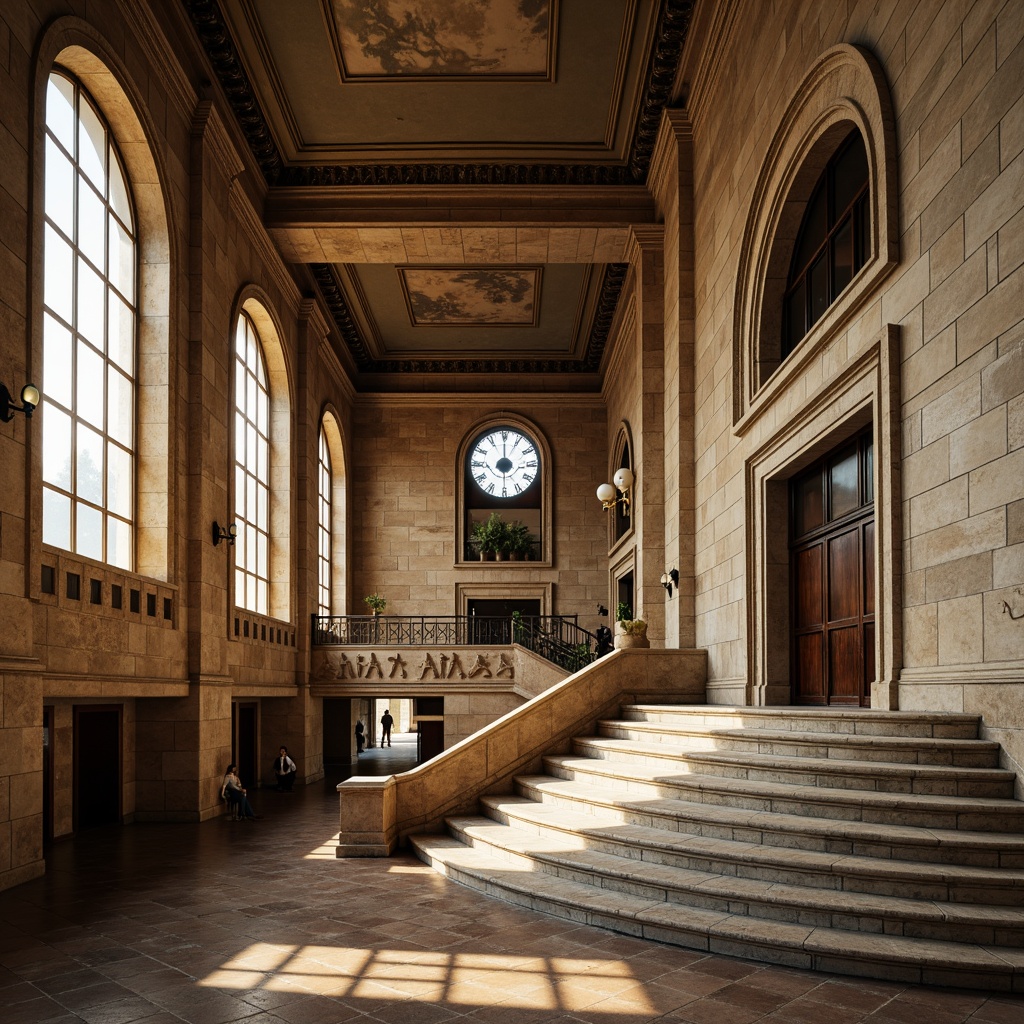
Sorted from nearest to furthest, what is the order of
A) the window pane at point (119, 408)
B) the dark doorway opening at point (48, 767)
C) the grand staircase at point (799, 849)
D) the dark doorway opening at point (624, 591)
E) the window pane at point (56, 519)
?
1. the grand staircase at point (799, 849)
2. the window pane at point (56, 519)
3. the dark doorway opening at point (48, 767)
4. the window pane at point (119, 408)
5. the dark doorway opening at point (624, 591)

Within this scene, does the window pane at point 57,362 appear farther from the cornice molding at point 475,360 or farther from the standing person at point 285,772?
the cornice molding at point 475,360

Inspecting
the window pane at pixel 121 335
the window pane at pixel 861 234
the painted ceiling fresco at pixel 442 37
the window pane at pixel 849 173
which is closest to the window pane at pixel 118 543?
the window pane at pixel 121 335

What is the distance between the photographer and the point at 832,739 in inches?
289

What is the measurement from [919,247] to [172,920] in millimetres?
7468

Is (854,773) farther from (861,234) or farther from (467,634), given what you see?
(467,634)

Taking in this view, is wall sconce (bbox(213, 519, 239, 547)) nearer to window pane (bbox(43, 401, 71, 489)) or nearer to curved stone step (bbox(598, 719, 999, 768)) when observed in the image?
window pane (bbox(43, 401, 71, 489))

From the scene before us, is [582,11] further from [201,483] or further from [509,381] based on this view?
[509,381]

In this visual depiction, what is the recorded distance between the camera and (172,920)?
728 cm

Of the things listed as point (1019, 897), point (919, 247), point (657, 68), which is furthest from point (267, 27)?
point (1019, 897)

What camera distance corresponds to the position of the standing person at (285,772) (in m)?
17.3

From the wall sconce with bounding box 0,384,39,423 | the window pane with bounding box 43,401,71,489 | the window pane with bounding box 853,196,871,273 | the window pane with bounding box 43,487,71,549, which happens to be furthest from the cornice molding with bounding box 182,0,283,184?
the window pane with bounding box 853,196,871,273

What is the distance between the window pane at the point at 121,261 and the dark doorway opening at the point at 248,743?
7.90 m

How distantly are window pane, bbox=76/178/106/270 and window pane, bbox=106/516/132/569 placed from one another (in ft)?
10.2

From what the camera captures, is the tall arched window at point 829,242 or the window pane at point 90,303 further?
the window pane at point 90,303
